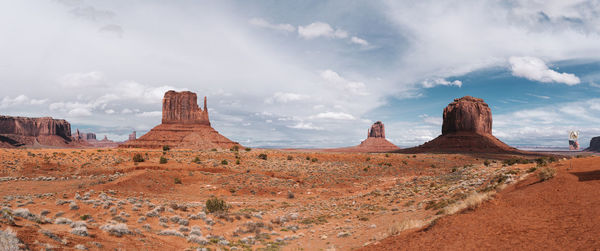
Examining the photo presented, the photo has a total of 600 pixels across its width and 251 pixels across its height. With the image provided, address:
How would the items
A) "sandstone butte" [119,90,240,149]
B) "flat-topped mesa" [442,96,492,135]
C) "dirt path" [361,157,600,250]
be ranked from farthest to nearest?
"flat-topped mesa" [442,96,492,135] < "sandstone butte" [119,90,240,149] < "dirt path" [361,157,600,250]

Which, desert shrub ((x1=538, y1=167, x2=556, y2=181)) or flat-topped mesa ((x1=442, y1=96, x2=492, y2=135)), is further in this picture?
flat-topped mesa ((x1=442, y1=96, x2=492, y2=135))

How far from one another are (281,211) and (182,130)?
93.7 metres

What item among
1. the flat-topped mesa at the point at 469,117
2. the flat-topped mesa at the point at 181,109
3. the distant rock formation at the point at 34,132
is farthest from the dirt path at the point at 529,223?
the distant rock formation at the point at 34,132

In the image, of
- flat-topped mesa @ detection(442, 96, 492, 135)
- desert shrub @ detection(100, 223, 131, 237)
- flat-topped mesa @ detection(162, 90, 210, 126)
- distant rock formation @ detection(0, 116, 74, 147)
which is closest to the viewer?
desert shrub @ detection(100, 223, 131, 237)

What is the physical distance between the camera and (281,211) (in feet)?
69.2

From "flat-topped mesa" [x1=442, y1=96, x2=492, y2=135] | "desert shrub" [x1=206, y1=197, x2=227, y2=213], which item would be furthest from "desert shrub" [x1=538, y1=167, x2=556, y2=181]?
"flat-topped mesa" [x1=442, y1=96, x2=492, y2=135]

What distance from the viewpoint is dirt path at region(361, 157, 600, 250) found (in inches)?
304

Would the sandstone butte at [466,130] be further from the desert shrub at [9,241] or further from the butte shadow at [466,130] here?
the desert shrub at [9,241]

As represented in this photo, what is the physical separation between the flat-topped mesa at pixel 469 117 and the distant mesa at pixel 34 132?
204395 mm

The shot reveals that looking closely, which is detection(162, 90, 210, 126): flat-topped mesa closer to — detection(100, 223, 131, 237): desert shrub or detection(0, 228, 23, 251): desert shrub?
detection(100, 223, 131, 237): desert shrub

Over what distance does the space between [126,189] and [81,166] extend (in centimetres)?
1924

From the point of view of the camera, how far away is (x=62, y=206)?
50.7 feet

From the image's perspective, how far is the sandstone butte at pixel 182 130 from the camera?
306ft

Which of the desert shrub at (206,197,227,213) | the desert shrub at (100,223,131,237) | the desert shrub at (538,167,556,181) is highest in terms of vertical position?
the desert shrub at (538,167,556,181)
